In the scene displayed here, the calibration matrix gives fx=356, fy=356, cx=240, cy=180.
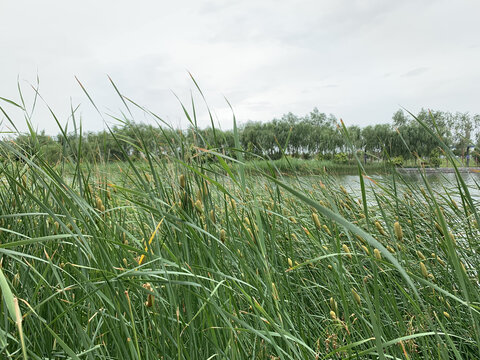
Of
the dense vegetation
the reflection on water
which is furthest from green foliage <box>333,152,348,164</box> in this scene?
the dense vegetation

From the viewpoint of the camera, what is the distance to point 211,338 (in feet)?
3.76

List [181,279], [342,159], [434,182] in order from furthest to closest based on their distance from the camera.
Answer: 1. [342,159]
2. [434,182]
3. [181,279]

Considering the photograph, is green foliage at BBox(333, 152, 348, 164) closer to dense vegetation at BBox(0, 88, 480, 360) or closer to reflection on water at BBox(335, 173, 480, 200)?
reflection on water at BBox(335, 173, 480, 200)

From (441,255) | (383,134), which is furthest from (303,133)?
(441,255)

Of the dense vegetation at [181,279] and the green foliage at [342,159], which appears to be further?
the green foliage at [342,159]

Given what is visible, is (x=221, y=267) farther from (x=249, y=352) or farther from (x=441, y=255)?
(x=441, y=255)

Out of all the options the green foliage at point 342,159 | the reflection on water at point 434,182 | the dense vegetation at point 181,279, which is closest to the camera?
the dense vegetation at point 181,279

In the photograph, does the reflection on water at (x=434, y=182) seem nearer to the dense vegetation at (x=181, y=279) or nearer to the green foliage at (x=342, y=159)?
the green foliage at (x=342, y=159)

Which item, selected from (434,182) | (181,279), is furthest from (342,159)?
(181,279)

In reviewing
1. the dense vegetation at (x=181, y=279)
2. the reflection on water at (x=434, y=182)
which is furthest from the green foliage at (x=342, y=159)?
the dense vegetation at (x=181, y=279)

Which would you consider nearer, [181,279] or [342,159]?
[181,279]

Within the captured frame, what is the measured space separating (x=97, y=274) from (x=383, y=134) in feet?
147

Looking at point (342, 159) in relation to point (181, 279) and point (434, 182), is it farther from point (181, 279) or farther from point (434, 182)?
point (181, 279)

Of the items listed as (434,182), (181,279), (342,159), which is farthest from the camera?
(342,159)
